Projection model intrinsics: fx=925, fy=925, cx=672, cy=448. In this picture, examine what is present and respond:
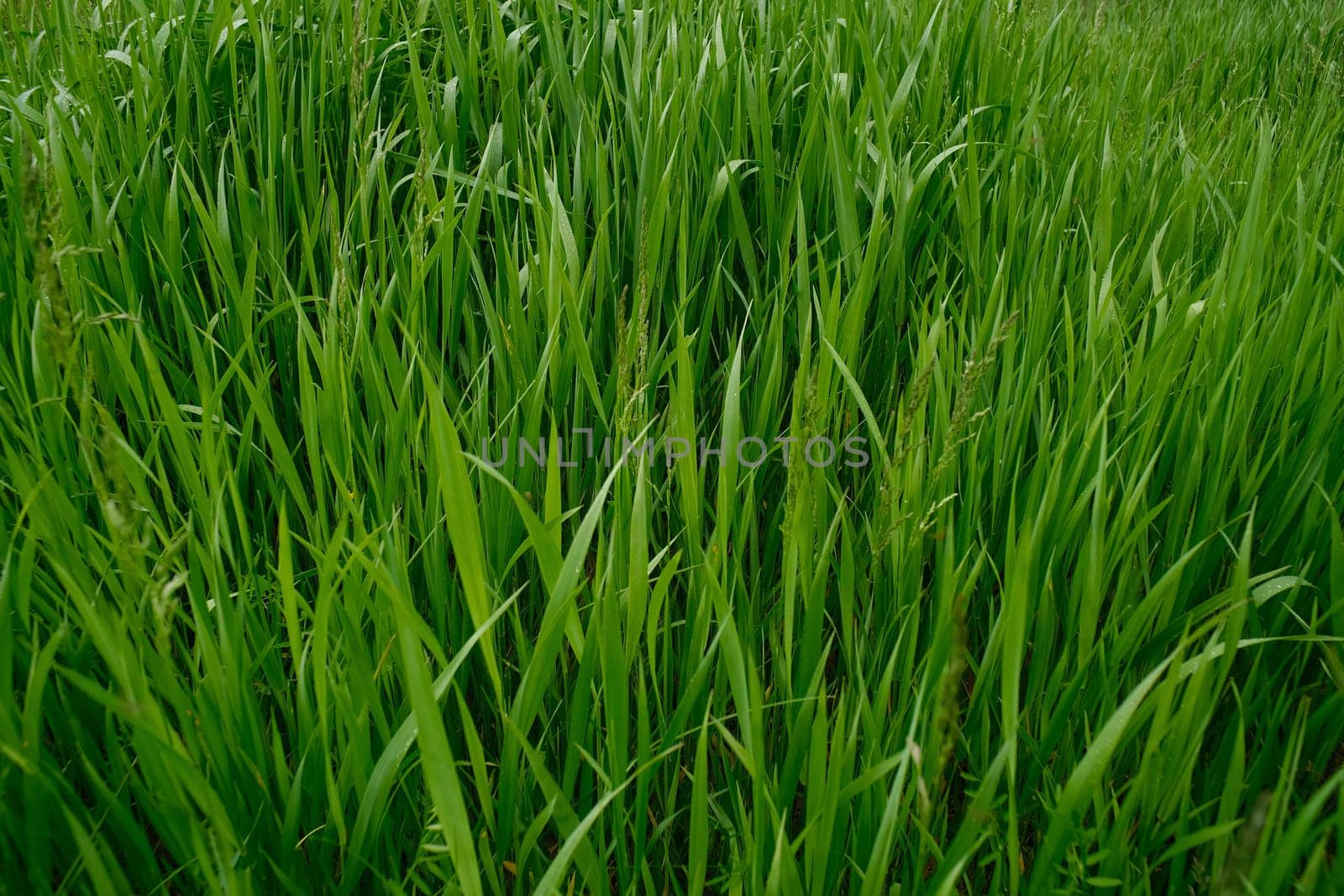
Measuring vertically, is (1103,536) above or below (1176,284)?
below

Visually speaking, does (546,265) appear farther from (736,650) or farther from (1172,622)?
(1172,622)

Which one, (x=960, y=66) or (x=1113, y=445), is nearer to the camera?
(x=1113, y=445)

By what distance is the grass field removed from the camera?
792 mm

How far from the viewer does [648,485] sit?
108cm

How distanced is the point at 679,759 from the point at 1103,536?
54 cm

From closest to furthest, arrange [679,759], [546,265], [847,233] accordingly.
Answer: [679,759], [546,265], [847,233]

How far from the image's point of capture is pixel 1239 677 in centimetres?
107

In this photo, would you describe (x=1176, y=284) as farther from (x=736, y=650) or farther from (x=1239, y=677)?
(x=736, y=650)

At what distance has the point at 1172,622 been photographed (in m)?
0.99

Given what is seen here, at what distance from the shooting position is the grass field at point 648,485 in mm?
792

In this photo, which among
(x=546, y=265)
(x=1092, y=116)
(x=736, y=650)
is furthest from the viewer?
(x=1092, y=116)

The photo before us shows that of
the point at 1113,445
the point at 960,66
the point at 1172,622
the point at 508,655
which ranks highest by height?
the point at 960,66

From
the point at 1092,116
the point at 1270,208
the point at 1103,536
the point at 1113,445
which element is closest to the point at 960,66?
the point at 1092,116

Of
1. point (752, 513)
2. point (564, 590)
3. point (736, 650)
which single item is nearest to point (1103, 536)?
point (752, 513)
